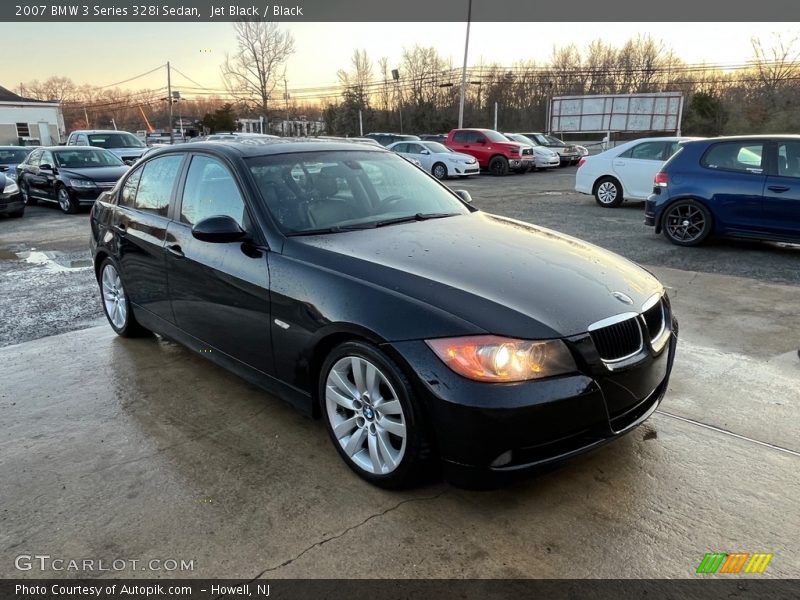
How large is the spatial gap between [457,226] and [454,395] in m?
1.56

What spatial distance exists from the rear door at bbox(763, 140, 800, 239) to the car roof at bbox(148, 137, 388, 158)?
566cm

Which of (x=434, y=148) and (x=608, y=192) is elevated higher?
(x=434, y=148)

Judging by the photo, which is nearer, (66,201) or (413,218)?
(413,218)

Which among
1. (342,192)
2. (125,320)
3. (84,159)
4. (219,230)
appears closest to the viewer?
(219,230)

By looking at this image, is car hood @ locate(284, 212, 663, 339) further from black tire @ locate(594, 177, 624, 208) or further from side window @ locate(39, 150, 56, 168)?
side window @ locate(39, 150, 56, 168)

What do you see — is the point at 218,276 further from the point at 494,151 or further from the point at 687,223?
the point at 494,151

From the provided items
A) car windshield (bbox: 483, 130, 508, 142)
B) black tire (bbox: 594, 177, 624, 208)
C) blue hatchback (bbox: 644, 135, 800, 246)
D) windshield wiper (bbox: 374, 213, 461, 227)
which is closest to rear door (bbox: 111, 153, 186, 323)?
windshield wiper (bbox: 374, 213, 461, 227)

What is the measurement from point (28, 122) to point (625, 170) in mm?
56300

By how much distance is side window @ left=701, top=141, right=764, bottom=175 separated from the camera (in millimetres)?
7430

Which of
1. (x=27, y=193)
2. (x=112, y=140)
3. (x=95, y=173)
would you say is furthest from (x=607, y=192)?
(x=112, y=140)

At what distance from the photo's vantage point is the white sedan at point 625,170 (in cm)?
1162

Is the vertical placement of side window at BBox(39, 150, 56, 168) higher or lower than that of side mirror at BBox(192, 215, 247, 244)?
higher

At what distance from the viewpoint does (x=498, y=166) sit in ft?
74.7

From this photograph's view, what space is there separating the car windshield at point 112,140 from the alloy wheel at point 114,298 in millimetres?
15293
